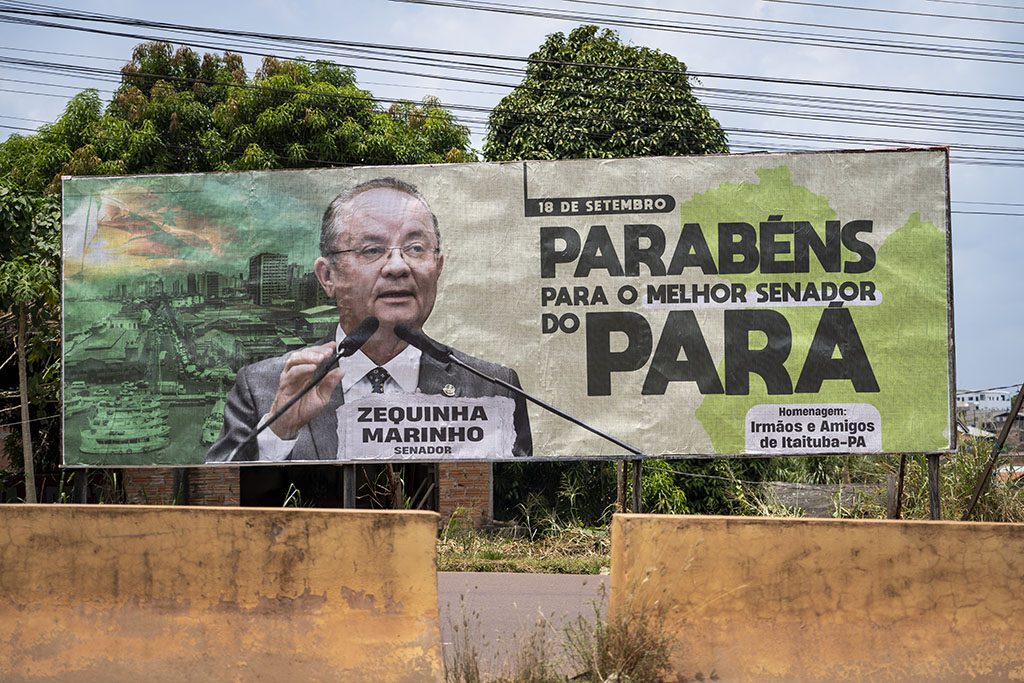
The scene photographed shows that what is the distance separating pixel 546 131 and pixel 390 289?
1256 cm

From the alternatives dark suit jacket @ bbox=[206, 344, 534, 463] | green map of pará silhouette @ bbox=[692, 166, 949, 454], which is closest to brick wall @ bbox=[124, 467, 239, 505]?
dark suit jacket @ bbox=[206, 344, 534, 463]

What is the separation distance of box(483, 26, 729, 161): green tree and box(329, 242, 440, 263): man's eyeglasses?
11.5 m

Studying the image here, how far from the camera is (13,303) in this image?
12414mm

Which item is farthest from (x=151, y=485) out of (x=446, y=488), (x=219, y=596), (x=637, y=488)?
(x=219, y=596)

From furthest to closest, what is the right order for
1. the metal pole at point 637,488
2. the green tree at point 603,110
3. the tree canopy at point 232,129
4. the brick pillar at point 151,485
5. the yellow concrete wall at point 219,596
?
the tree canopy at point 232,129
the green tree at point 603,110
the brick pillar at point 151,485
the metal pole at point 637,488
the yellow concrete wall at point 219,596

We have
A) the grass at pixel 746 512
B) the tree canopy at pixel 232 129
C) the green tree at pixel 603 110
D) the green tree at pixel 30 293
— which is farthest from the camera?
the tree canopy at pixel 232 129

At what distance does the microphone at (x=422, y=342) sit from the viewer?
9.64m

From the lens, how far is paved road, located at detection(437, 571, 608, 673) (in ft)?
22.1

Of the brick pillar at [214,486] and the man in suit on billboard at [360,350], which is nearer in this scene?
the man in suit on billboard at [360,350]

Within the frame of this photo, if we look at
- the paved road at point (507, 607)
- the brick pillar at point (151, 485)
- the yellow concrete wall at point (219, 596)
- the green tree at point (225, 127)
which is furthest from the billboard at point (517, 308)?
the green tree at point (225, 127)

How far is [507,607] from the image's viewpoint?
29.2ft

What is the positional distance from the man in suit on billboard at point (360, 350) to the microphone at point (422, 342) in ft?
0.14

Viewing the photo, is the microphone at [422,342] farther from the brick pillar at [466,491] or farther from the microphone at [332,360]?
the brick pillar at [466,491]

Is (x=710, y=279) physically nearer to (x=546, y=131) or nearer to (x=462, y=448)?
(x=462, y=448)
